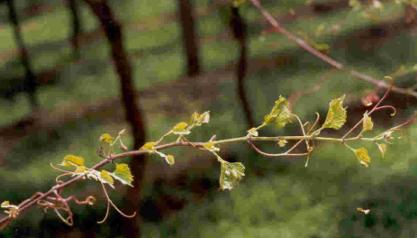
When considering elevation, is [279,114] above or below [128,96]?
above

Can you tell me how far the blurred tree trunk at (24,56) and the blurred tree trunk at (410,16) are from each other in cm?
68

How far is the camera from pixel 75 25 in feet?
3.41

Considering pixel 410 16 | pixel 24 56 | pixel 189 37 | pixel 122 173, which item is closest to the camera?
pixel 122 173

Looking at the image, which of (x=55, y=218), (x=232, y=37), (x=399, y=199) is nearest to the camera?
(x=55, y=218)

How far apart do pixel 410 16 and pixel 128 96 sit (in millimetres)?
555

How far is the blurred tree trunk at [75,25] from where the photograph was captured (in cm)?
103

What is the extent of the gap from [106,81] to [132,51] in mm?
64

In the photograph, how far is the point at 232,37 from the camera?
3.92ft

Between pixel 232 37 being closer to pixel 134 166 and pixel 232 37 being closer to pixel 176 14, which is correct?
pixel 176 14

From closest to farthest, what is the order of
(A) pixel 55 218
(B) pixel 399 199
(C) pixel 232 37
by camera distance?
(A) pixel 55 218 → (B) pixel 399 199 → (C) pixel 232 37

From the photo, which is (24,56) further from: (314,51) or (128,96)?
(314,51)

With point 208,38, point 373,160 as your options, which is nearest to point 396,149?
point 373,160

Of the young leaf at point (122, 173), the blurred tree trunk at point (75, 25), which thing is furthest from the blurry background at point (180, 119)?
the young leaf at point (122, 173)

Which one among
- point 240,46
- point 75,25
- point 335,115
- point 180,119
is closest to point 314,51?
point 240,46
